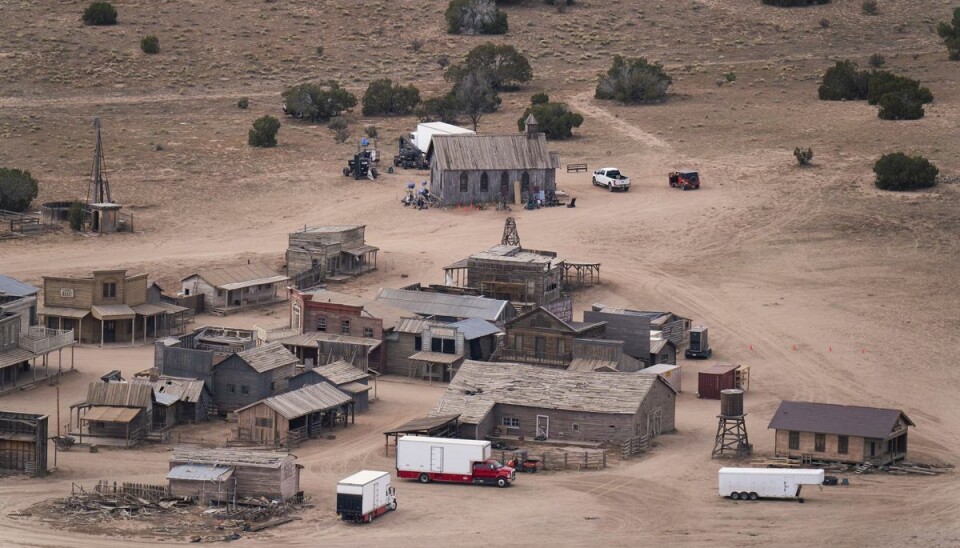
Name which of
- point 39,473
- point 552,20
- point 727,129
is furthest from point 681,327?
point 552,20

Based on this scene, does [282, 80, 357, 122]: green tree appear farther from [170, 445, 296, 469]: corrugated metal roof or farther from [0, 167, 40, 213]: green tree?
[170, 445, 296, 469]: corrugated metal roof

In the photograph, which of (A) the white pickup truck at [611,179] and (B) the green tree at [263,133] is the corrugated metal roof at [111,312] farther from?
(B) the green tree at [263,133]

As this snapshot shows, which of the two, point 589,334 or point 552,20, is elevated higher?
point 552,20

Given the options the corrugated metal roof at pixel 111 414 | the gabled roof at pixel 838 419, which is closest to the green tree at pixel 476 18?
the corrugated metal roof at pixel 111 414

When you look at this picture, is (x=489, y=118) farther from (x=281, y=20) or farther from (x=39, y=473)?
(x=39, y=473)

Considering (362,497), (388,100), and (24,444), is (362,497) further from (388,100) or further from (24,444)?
(388,100)

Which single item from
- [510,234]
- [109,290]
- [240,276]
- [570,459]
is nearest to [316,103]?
[510,234]
